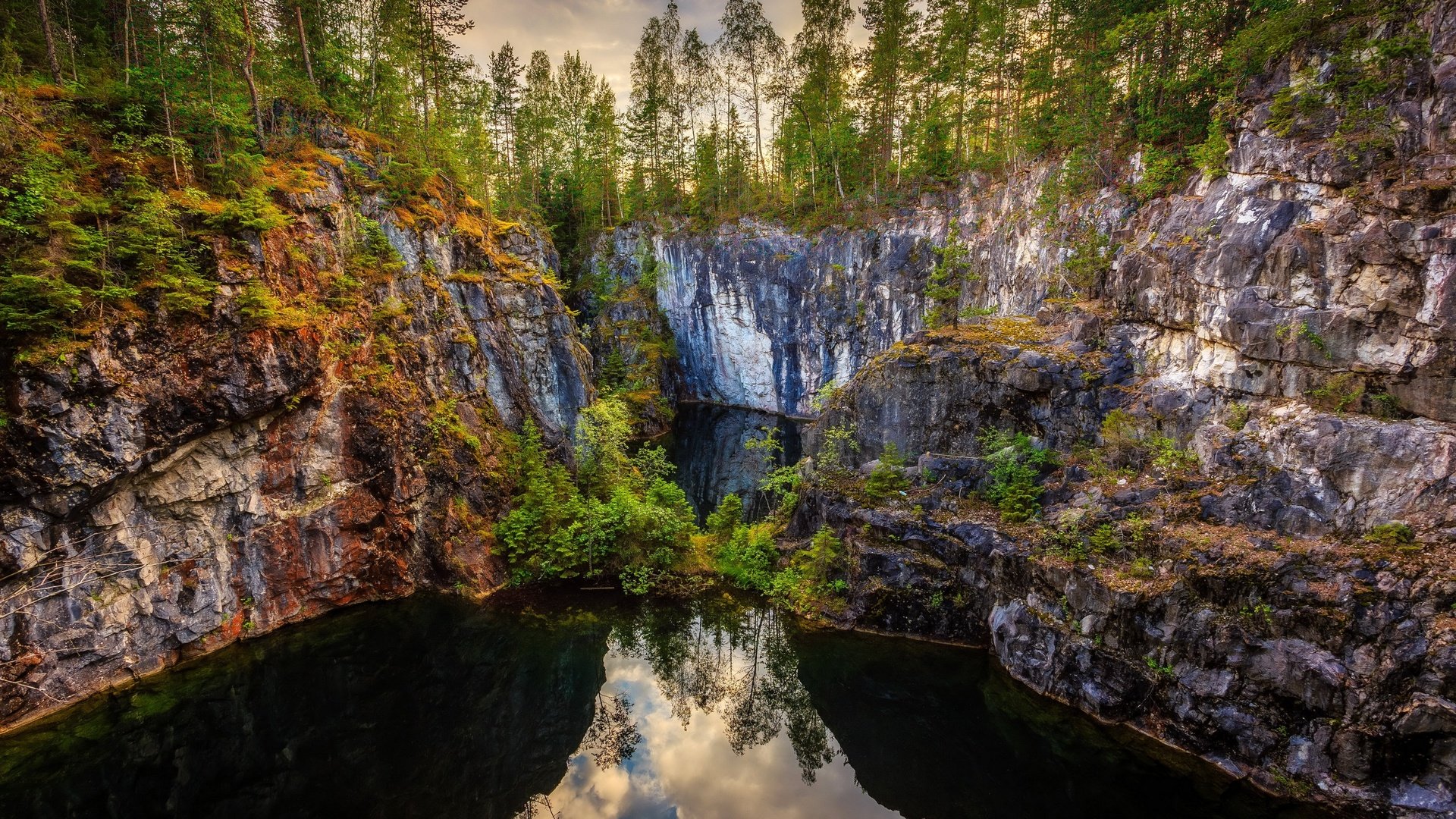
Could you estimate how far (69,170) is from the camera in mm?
10719

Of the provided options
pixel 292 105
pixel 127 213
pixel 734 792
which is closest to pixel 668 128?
pixel 292 105

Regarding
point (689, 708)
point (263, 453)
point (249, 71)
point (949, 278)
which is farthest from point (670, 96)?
point (689, 708)

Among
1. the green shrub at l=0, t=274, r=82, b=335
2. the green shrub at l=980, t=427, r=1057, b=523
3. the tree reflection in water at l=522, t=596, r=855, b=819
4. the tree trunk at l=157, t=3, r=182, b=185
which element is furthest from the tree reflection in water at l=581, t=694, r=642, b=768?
the tree trunk at l=157, t=3, r=182, b=185

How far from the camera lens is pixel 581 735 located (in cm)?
1092

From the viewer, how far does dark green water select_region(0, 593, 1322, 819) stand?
875cm

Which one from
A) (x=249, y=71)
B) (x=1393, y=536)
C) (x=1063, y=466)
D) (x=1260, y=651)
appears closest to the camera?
(x=1393, y=536)

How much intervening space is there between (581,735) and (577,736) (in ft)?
0.26

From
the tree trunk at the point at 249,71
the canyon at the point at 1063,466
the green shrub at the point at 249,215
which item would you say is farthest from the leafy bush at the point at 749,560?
the tree trunk at the point at 249,71

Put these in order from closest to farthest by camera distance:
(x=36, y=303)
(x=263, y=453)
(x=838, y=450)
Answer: (x=36, y=303) → (x=263, y=453) → (x=838, y=450)

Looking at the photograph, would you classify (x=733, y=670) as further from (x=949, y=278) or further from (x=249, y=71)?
(x=949, y=278)

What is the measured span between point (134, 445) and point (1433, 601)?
1992cm

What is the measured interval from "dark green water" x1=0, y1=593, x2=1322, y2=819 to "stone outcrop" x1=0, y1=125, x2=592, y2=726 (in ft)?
3.44

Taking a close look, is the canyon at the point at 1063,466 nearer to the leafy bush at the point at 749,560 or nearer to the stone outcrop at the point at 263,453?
the stone outcrop at the point at 263,453

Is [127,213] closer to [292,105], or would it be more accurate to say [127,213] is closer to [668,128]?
[292,105]
